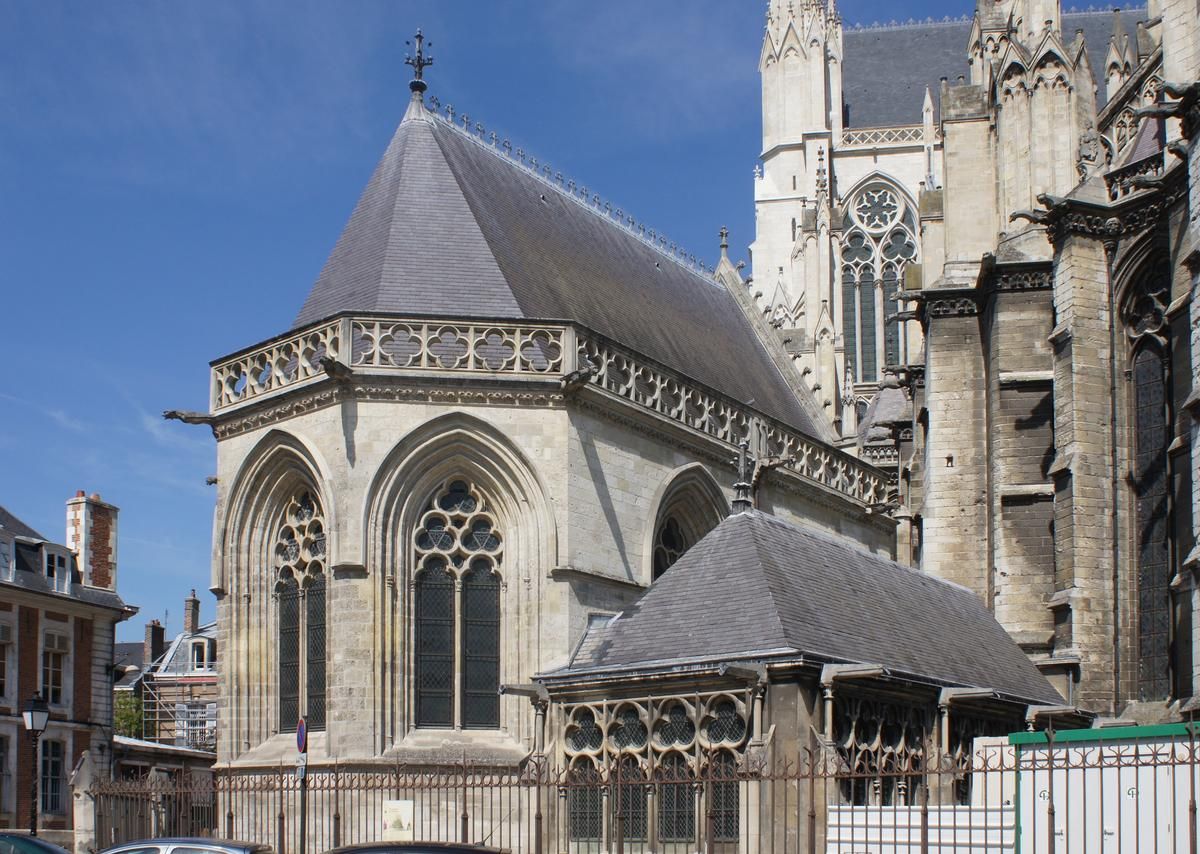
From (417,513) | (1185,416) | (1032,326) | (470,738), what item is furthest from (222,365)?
(1185,416)

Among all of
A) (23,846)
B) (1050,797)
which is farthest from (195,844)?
(1050,797)

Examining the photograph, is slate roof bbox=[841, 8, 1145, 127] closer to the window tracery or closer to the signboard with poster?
the signboard with poster

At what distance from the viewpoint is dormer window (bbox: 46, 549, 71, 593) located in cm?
3212

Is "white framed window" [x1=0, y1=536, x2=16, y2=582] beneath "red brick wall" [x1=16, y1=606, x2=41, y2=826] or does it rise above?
above

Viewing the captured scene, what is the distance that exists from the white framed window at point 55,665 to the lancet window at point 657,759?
1894 cm

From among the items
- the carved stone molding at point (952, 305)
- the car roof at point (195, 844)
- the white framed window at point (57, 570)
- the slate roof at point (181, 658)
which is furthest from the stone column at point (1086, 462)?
the slate roof at point (181, 658)

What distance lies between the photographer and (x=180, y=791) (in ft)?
52.2

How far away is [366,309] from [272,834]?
20.3ft

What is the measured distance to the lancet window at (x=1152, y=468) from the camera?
1820cm

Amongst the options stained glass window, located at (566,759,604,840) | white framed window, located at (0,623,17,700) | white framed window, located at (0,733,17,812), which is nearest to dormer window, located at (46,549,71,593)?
white framed window, located at (0,623,17,700)

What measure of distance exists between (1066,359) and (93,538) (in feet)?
70.1

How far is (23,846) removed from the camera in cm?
1305

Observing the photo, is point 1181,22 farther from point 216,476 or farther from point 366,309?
point 216,476

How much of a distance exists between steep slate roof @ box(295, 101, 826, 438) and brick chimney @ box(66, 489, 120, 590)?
1314 cm
